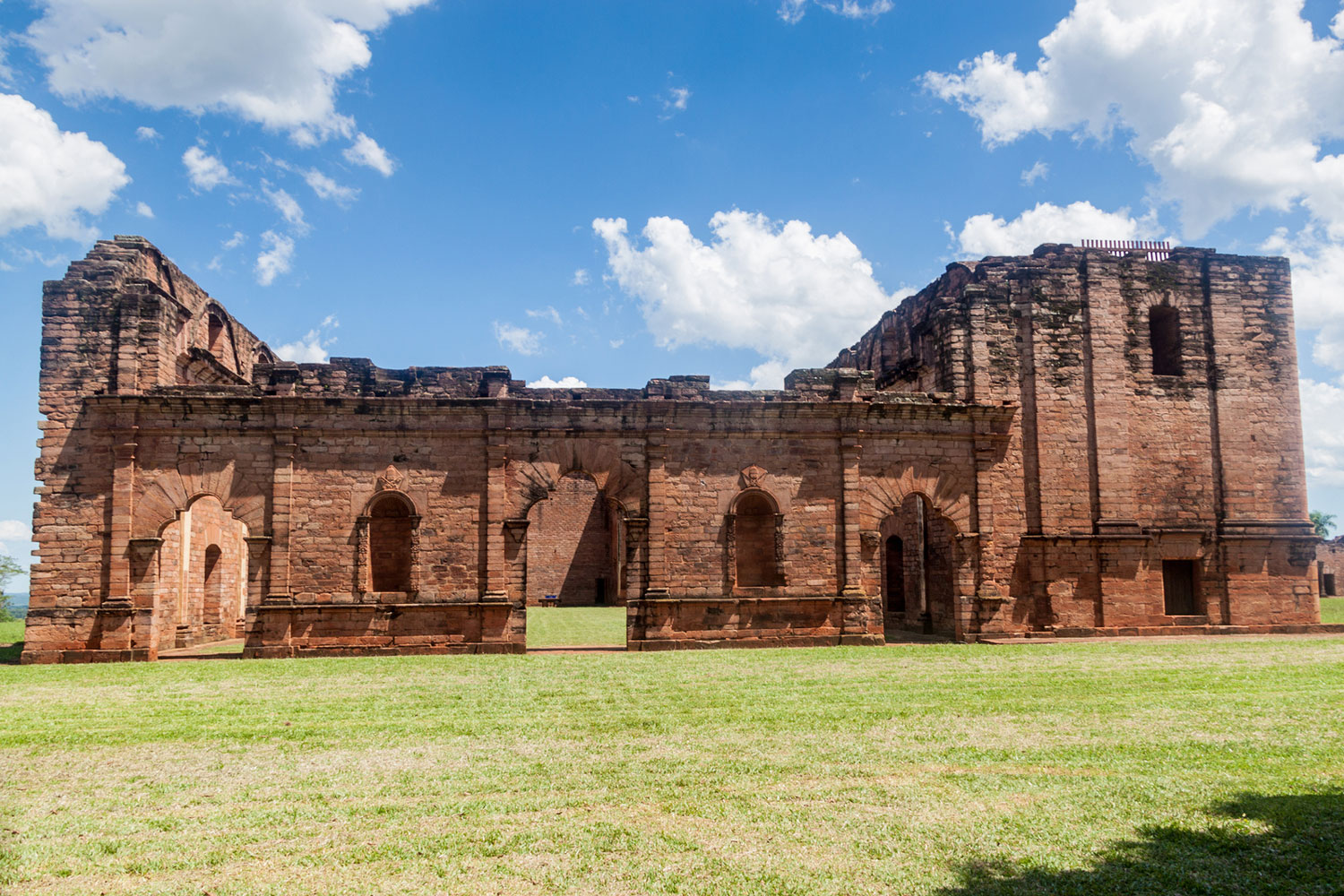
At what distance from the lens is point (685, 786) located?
701 cm

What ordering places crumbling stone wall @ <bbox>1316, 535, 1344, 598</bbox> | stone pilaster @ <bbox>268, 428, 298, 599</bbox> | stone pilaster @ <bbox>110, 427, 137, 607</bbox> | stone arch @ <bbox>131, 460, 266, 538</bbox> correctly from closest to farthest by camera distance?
stone pilaster @ <bbox>110, 427, 137, 607</bbox> < stone arch @ <bbox>131, 460, 266, 538</bbox> < stone pilaster @ <bbox>268, 428, 298, 599</bbox> < crumbling stone wall @ <bbox>1316, 535, 1344, 598</bbox>

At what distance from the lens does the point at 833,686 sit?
12.1 metres

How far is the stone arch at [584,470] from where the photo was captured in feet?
58.2

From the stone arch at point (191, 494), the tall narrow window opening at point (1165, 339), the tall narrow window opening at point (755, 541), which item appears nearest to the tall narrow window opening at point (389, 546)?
the stone arch at point (191, 494)

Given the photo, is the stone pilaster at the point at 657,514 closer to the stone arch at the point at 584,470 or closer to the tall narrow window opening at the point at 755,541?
the stone arch at the point at 584,470

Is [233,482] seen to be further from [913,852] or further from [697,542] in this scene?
[913,852]

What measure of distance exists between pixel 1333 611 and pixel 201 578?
1268 inches

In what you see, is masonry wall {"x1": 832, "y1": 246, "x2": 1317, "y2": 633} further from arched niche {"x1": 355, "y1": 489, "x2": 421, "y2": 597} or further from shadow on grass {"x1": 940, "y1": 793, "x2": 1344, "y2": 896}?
shadow on grass {"x1": 940, "y1": 793, "x2": 1344, "y2": 896}

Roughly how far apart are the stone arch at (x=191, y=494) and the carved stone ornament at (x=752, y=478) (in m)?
9.49

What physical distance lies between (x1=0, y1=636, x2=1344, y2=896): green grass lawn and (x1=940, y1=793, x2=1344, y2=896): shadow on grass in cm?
2

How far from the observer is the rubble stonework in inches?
663

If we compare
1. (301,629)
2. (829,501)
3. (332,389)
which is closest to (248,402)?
(332,389)

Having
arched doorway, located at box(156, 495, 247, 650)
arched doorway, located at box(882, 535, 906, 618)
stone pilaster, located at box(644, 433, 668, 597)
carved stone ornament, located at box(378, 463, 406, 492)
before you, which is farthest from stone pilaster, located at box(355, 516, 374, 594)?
arched doorway, located at box(882, 535, 906, 618)

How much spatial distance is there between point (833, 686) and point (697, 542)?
20.6 ft
